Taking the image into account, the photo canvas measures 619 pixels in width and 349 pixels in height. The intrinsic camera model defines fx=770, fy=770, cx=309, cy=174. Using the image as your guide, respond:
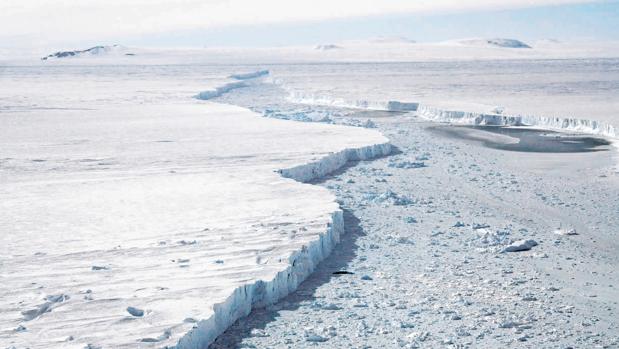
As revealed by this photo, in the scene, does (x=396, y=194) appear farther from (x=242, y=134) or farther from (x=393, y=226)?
A: (x=242, y=134)

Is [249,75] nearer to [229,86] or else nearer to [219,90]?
[229,86]

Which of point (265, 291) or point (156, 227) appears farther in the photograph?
point (156, 227)

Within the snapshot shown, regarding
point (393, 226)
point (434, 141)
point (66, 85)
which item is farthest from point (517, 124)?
point (66, 85)

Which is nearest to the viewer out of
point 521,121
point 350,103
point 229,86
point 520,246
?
point 520,246

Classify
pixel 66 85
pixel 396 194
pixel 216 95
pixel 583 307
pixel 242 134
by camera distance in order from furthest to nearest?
pixel 66 85 < pixel 216 95 < pixel 242 134 < pixel 396 194 < pixel 583 307

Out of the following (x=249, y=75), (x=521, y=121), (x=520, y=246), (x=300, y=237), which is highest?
(x=249, y=75)

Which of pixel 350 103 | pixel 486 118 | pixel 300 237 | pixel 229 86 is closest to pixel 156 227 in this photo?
pixel 300 237

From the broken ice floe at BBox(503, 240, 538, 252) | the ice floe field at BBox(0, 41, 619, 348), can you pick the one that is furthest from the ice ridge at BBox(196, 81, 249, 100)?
the broken ice floe at BBox(503, 240, 538, 252)
